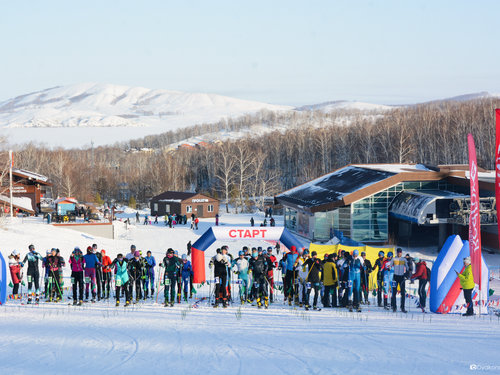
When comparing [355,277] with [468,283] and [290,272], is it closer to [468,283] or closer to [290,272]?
[290,272]

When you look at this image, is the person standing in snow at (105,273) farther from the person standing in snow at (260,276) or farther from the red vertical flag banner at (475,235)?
the red vertical flag banner at (475,235)

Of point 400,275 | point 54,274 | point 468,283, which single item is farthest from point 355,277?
point 54,274

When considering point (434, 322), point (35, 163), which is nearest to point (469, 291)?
point (434, 322)

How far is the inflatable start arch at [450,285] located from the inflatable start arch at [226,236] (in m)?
4.39

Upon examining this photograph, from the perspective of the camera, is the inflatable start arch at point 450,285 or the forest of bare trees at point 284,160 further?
the forest of bare trees at point 284,160

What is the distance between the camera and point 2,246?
22328 mm

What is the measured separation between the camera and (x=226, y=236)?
16.7 m

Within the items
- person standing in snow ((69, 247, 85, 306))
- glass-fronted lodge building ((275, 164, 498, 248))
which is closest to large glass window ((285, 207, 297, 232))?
glass-fronted lodge building ((275, 164, 498, 248))

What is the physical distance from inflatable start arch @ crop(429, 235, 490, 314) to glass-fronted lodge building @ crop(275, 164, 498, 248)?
1829 cm

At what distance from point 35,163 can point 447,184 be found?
76.5 metres

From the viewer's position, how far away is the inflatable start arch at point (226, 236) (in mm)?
16031

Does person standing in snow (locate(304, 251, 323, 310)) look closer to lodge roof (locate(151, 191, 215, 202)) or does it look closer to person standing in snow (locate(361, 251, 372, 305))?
person standing in snow (locate(361, 251, 372, 305))

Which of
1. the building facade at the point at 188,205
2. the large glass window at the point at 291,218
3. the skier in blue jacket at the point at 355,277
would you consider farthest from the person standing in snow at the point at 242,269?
the building facade at the point at 188,205

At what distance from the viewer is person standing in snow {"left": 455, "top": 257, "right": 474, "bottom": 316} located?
482 inches
